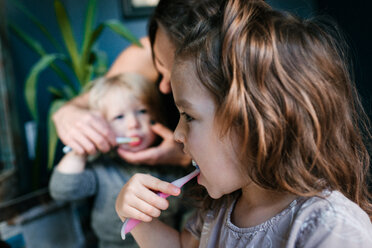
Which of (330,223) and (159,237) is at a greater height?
(330,223)

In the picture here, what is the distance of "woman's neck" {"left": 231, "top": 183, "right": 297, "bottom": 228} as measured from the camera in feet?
2.08

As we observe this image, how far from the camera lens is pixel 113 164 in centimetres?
133

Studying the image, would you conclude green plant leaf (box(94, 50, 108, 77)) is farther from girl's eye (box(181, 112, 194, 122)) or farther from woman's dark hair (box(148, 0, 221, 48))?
girl's eye (box(181, 112, 194, 122))

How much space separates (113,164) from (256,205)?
0.76 m

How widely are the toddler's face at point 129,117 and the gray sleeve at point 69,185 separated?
190 mm

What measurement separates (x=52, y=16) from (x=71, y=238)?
1.23 m

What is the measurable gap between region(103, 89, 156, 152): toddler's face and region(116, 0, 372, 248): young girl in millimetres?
561

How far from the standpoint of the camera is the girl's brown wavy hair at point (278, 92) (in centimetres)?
55

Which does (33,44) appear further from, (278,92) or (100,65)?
(278,92)

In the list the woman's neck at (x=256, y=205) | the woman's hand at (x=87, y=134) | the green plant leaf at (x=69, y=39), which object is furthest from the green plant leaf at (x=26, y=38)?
the woman's neck at (x=256, y=205)

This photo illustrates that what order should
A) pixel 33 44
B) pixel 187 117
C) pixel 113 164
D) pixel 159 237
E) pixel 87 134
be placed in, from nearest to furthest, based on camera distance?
pixel 187 117 < pixel 159 237 < pixel 87 134 < pixel 113 164 < pixel 33 44

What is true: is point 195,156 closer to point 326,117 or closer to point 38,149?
point 326,117

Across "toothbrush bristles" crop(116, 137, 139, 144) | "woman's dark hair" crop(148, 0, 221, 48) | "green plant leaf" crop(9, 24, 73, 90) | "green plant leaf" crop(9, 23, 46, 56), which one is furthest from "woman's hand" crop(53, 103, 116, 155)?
"green plant leaf" crop(9, 23, 46, 56)

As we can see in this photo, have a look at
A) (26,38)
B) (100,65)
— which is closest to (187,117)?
(100,65)
